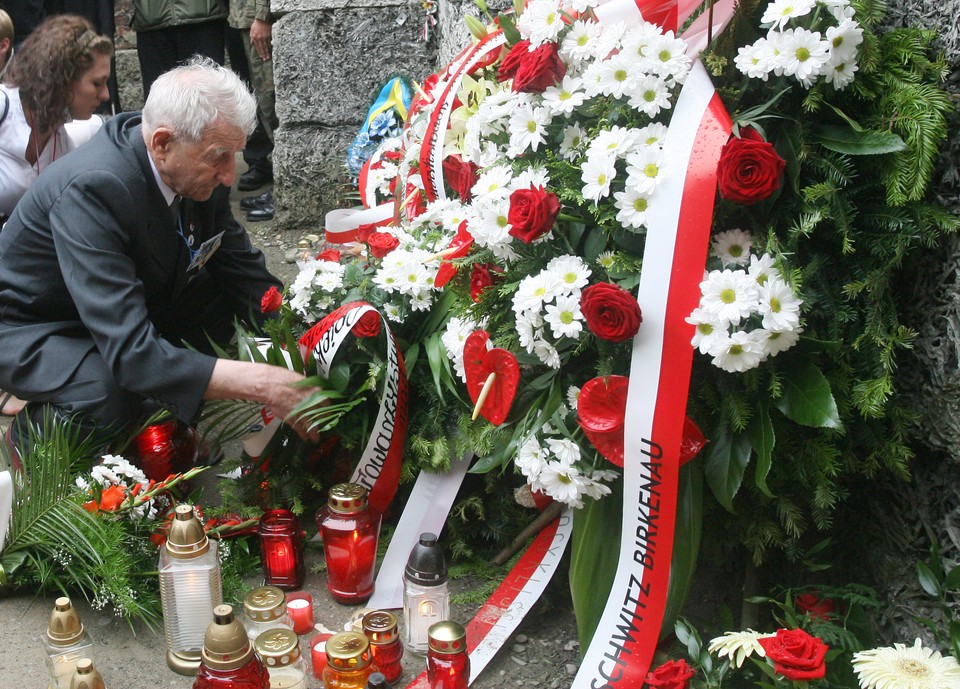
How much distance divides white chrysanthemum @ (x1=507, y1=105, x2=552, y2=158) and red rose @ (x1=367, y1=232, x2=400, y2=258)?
71 cm

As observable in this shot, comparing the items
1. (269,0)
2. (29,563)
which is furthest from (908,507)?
(269,0)

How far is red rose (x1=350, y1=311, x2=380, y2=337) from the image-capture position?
8.80ft

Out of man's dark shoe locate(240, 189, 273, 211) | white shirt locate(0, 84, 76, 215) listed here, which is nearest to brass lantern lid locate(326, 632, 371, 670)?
white shirt locate(0, 84, 76, 215)

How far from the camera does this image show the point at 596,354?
2238 millimetres

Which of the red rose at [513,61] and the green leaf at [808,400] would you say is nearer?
the green leaf at [808,400]

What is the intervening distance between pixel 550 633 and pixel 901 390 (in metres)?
1.01

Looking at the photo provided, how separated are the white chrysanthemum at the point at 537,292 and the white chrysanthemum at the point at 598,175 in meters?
0.19

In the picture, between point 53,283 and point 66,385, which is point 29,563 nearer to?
point 66,385

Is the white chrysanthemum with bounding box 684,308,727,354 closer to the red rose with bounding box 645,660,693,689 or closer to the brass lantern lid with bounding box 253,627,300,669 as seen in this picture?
the red rose with bounding box 645,660,693,689

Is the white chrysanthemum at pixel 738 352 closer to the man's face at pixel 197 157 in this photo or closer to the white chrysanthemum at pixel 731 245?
the white chrysanthemum at pixel 731 245

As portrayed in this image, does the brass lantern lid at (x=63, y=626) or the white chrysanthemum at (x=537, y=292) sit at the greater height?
the white chrysanthemum at (x=537, y=292)

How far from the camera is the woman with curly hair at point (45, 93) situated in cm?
365

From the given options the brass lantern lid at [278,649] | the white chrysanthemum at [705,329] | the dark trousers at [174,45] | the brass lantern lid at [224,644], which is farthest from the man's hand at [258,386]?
the dark trousers at [174,45]

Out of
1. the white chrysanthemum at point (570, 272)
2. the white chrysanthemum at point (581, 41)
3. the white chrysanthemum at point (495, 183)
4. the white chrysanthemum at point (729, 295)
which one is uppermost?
the white chrysanthemum at point (581, 41)
